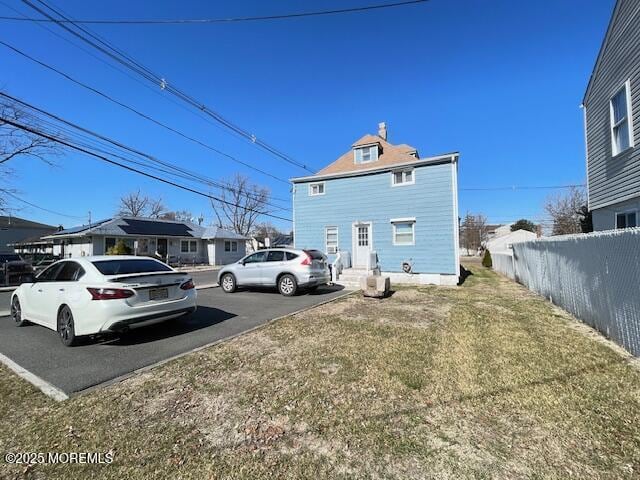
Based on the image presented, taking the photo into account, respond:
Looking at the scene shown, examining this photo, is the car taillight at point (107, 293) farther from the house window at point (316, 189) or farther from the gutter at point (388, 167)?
the house window at point (316, 189)

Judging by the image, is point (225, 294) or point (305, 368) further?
point (225, 294)

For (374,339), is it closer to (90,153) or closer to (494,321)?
(494,321)

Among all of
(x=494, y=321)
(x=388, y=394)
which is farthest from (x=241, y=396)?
(x=494, y=321)

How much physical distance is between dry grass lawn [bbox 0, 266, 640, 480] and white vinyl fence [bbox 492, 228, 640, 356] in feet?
1.59

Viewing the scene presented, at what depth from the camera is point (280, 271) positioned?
34.3ft

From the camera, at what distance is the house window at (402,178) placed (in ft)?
50.4

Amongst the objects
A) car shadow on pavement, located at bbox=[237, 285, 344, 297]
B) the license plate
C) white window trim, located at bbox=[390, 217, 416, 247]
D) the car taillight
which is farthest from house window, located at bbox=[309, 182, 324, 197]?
the car taillight

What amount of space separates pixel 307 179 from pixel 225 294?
9.54m

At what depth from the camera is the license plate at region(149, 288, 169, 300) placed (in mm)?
5408

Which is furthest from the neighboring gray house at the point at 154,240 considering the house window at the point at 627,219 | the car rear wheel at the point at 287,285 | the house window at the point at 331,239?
the house window at the point at 627,219

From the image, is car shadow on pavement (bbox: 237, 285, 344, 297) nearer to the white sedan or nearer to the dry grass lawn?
the white sedan

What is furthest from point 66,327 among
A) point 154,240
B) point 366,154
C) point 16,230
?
point 16,230

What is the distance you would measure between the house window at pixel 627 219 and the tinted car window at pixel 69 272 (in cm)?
1307

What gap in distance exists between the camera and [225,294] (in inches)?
423
